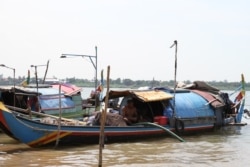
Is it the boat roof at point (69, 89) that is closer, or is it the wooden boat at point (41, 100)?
the wooden boat at point (41, 100)

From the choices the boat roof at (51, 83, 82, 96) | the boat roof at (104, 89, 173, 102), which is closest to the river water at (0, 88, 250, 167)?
the boat roof at (104, 89, 173, 102)

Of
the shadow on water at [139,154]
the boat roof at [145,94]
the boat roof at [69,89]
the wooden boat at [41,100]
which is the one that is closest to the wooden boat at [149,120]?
the boat roof at [145,94]

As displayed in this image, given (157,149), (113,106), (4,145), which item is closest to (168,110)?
(157,149)

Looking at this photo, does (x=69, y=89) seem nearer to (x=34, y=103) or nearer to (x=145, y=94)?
(x=34, y=103)

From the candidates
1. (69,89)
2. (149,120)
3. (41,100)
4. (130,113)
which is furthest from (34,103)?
(149,120)

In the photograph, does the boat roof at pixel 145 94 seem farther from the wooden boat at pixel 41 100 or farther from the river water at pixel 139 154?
the wooden boat at pixel 41 100

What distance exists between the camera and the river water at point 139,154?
10.2 metres

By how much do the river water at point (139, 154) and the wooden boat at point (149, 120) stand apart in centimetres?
32

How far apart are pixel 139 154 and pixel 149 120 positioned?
3.81m

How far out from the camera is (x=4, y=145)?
1278 cm

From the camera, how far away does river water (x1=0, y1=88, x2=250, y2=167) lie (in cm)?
1025

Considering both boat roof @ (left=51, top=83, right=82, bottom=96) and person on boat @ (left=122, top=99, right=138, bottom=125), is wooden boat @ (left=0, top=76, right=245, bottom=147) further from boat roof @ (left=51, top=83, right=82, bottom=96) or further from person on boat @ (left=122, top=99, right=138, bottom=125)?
boat roof @ (left=51, top=83, right=82, bottom=96)

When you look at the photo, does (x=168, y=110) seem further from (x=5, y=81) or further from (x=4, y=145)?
(x=5, y=81)

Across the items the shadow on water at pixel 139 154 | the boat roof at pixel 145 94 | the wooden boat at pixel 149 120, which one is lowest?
the shadow on water at pixel 139 154
